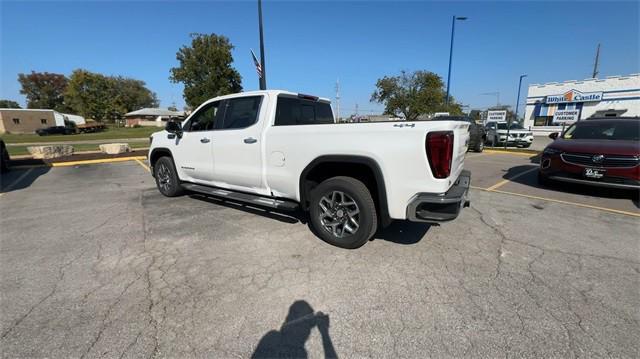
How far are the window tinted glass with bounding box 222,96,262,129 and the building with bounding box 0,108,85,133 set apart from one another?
6864 cm

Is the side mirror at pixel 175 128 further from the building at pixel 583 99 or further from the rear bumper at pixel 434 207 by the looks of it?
the building at pixel 583 99

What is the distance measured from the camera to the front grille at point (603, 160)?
17.6ft

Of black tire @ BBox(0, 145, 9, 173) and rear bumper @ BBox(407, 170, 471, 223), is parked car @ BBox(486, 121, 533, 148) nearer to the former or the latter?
rear bumper @ BBox(407, 170, 471, 223)

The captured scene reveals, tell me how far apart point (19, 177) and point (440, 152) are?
443 inches

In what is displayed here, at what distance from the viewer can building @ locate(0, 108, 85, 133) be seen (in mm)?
49375

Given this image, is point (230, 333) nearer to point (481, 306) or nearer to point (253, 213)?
point (481, 306)

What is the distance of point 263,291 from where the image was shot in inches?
107

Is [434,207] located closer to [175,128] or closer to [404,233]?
[404,233]

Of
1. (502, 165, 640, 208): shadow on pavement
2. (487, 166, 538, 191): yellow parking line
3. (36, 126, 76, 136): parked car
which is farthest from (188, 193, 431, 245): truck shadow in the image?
(36, 126, 76, 136): parked car

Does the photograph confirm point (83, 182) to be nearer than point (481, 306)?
No

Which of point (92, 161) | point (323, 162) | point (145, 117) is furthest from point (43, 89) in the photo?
point (323, 162)

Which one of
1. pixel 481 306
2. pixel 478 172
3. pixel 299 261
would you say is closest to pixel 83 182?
pixel 299 261

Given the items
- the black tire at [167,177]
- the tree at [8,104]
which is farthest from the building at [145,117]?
the black tire at [167,177]

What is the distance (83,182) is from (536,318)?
377 inches
